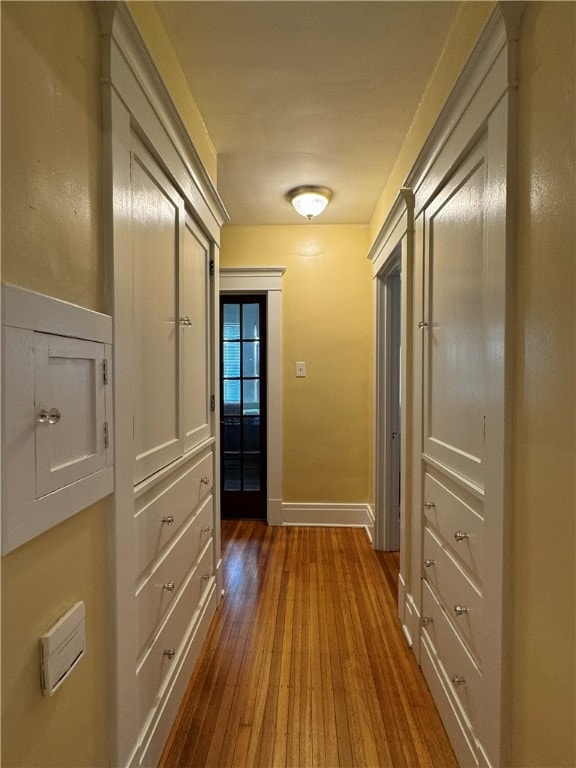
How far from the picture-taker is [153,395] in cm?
138

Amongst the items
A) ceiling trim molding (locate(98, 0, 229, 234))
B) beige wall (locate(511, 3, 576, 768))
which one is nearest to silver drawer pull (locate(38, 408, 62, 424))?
ceiling trim molding (locate(98, 0, 229, 234))

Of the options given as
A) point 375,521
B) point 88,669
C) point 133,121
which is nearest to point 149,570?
point 88,669

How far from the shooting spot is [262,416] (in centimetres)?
358

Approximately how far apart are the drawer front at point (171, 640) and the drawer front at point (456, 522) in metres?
1.04

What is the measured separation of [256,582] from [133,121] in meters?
2.38

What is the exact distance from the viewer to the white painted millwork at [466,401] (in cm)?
108

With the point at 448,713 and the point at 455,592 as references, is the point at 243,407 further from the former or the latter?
the point at 448,713

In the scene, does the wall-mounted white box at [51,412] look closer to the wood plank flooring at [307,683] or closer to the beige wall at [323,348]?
the wood plank flooring at [307,683]

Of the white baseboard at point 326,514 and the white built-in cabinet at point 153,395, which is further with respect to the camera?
the white baseboard at point 326,514

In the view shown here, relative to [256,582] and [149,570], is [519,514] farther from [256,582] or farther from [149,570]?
[256,582]

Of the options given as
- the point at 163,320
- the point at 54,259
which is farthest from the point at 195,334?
the point at 54,259

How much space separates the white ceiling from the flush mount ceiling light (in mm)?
97

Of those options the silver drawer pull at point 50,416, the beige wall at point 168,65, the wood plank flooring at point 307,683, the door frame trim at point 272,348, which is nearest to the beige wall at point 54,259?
the silver drawer pull at point 50,416

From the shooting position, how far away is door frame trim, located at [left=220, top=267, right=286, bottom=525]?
11.2 feet
